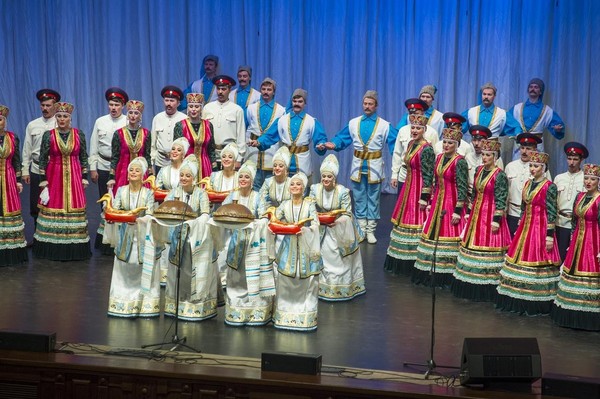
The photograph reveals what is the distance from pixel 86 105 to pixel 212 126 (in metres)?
5.03

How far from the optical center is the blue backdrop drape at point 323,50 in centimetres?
1329

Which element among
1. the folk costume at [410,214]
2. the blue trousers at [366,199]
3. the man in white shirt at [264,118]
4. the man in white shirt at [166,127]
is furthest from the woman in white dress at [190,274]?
the man in white shirt at [264,118]

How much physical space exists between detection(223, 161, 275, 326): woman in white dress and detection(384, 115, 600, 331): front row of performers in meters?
1.39

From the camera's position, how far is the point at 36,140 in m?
10.5

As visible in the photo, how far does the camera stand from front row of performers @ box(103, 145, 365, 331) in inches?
325

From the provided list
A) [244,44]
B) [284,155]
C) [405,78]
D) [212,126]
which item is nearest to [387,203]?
[405,78]

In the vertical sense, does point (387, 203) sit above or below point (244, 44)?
below

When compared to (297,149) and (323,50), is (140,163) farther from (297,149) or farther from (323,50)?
(323,50)

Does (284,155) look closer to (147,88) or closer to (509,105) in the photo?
(509,105)

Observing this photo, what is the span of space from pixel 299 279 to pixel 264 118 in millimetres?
4273

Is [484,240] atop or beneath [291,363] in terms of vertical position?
atop

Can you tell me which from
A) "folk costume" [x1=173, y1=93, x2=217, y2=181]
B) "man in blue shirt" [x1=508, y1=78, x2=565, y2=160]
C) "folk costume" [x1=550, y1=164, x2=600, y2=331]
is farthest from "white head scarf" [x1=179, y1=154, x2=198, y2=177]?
"man in blue shirt" [x1=508, y1=78, x2=565, y2=160]

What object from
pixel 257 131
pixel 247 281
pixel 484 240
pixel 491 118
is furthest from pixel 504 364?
pixel 257 131

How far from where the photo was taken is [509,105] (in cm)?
1352
